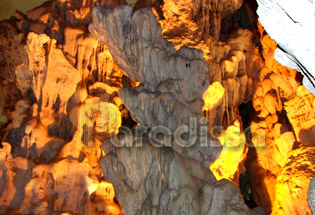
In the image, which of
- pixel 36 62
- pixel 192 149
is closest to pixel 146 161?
pixel 192 149

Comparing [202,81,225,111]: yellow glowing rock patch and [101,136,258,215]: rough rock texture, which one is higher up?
[202,81,225,111]: yellow glowing rock patch

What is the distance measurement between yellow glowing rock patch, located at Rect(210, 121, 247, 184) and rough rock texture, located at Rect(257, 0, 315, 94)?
14.8 ft

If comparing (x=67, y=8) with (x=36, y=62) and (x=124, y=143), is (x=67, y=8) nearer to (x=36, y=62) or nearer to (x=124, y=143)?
(x=36, y=62)

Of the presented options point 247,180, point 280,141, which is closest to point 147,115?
point 280,141

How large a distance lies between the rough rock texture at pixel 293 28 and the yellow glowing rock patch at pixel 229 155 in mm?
4505

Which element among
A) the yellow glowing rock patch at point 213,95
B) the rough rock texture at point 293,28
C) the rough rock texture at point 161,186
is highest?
the yellow glowing rock patch at point 213,95

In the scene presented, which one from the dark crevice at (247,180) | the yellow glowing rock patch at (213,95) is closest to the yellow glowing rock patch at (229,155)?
the yellow glowing rock patch at (213,95)

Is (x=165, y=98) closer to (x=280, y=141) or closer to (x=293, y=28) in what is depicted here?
(x=280, y=141)

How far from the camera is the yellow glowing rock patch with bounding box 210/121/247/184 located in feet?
22.7

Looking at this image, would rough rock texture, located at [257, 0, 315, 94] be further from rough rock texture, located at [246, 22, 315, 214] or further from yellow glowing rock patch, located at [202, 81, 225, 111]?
yellow glowing rock patch, located at [202, 81, 225, 111]

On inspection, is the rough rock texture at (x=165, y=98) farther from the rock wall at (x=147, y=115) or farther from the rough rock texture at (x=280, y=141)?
the rough rock texture at (x=280, y=141)

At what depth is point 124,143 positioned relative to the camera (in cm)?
576

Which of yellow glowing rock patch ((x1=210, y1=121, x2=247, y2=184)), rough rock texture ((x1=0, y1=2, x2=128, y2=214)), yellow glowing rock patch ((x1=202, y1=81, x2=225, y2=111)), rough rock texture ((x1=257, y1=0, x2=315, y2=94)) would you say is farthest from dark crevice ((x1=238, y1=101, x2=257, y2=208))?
rough rock texture ((x1=257, y1=0, x2=315, y2=94))

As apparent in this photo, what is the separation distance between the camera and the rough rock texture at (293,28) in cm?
215
